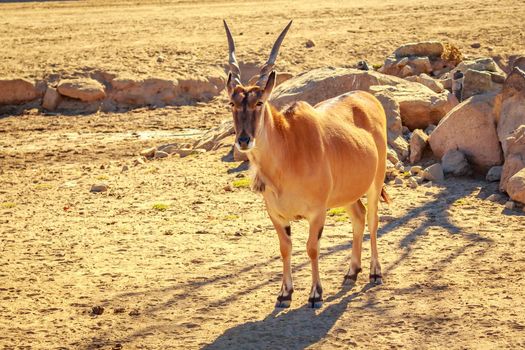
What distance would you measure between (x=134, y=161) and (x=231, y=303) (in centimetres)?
670

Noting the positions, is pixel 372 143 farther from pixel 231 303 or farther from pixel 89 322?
pixel 89 322

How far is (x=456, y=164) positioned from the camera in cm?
1374

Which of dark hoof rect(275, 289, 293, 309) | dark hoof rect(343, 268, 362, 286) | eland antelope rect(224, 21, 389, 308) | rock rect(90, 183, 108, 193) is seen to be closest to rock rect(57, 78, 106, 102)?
rock rect(90, 183, 108, 193)

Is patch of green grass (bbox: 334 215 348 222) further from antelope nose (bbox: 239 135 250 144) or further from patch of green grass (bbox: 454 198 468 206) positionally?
antelope nose (bbox: 239 135 250 144)

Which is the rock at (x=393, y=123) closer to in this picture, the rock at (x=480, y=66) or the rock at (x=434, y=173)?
the rock at (x=434, y=173)

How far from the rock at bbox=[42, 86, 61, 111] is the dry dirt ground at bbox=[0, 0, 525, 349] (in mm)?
594

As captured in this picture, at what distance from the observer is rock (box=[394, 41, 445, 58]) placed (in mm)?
18312

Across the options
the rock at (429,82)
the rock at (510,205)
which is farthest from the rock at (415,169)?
the rock at (429,82)

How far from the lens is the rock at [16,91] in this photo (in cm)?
2062

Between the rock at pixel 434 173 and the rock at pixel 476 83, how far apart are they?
218cm

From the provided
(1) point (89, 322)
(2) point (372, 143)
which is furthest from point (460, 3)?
(1) point (89, 322)

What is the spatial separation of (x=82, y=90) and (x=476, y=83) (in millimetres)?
7961

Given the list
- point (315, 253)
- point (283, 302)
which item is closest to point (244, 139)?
point (315, 253)

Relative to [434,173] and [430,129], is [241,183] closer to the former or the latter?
[434,173]
